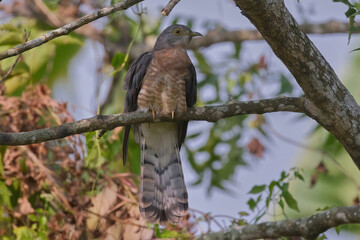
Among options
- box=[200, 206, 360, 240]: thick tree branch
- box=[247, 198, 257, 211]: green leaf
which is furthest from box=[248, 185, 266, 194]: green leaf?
box=[200, 206, 360, 240]: thick tree branch

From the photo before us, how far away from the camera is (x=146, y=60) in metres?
4.50

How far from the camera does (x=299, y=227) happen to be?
313cm

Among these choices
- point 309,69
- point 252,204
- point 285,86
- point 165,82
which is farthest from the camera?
point 285,86

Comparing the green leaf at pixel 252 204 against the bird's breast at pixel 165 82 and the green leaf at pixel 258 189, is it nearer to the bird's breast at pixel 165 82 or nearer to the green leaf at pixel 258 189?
the green leaf at pixel 258 189

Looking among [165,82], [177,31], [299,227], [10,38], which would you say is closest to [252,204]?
[299,227]

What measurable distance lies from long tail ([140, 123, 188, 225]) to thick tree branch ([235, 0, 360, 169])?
4.89 ft

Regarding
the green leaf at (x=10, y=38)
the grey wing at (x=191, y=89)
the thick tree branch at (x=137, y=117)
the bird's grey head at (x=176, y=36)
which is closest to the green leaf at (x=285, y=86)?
the bird's grey head at (x=176, y=36)

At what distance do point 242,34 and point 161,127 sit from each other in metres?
2.16

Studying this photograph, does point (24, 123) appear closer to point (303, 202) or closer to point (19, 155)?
point (19, 155)

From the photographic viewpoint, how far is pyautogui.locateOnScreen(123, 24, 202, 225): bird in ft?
14.0

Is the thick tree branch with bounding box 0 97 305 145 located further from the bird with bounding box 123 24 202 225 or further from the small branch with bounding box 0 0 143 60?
the bird with bounding box 123 24 202 225

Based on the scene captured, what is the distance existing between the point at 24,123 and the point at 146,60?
1013 millimetres

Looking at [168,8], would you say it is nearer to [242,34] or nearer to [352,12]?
[352,12]

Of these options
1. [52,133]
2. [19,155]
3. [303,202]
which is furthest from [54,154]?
[303,202]
